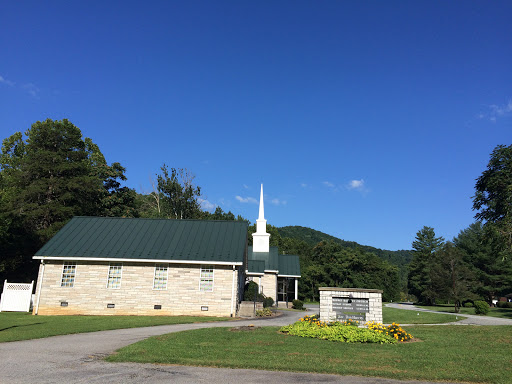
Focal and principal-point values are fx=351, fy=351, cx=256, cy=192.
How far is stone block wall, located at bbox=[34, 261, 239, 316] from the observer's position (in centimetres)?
2162

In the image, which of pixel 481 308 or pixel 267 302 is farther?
pixel 267 302

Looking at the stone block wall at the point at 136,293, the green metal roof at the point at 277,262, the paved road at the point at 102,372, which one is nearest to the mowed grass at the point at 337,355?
the paved road at the point at 102,372

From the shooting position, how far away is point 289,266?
39062mm

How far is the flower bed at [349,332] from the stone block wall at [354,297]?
0.41 meters

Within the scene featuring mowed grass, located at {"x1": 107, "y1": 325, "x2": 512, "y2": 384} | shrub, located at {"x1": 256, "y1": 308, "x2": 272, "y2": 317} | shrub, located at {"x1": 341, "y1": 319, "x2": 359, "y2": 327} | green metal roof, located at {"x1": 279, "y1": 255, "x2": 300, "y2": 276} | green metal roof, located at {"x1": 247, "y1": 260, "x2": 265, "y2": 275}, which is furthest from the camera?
green metal roof, located at {"x1": 279, "y1": 255, "x2": 300, "y2": 276}

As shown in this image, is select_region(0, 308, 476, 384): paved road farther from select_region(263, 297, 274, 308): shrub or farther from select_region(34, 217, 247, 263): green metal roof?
select_region(263, 297, 274, 308): shrub

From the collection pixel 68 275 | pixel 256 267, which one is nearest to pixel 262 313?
pixel 256 267

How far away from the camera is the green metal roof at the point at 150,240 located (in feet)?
73.0

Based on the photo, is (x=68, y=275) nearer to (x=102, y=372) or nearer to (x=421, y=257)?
(x=102, y=372)

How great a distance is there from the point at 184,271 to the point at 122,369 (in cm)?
1454

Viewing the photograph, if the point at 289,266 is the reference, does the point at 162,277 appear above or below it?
below

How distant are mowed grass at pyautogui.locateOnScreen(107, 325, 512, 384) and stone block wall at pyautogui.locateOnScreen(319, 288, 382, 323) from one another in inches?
70.9

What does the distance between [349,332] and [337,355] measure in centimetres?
309

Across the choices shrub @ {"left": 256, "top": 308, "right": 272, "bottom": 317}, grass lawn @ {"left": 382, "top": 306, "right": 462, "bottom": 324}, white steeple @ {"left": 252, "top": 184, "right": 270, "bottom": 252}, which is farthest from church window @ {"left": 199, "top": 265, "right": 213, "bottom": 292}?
white steeple @ {"left": 252, "top": 184, "right": 270, "bottom": 252}
